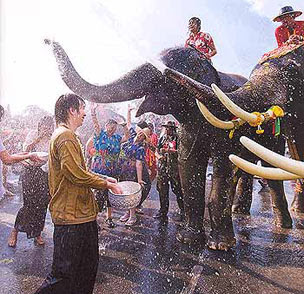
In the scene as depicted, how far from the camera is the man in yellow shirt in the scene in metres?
2.38

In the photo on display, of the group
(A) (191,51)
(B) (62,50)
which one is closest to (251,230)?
(A) (191,51)

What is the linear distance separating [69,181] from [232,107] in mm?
1414

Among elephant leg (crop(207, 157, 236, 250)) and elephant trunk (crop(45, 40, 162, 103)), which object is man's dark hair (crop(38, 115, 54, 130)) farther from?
elephant leg (crop(207, 157, 236, 250))

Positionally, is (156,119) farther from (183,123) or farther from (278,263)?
(278,263)

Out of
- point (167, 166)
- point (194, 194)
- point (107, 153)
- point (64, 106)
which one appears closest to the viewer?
point (64, 106)

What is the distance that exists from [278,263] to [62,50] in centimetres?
320

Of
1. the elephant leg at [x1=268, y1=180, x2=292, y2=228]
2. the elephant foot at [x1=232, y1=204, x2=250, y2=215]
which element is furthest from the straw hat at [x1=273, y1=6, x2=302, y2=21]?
the elephant foot at [x1=232, y1=204, x2=250, y2=215]

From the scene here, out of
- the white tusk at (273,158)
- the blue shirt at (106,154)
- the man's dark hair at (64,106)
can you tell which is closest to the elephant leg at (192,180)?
the blue shirt at (106,154)

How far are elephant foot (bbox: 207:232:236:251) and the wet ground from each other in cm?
7

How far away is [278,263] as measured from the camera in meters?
3.78

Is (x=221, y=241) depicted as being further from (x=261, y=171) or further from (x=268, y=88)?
(x=261, y=171)

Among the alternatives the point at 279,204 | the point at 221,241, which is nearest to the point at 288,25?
the point at 279,204

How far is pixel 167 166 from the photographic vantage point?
5.56 meters

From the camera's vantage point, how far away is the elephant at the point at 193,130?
12.9 ft
